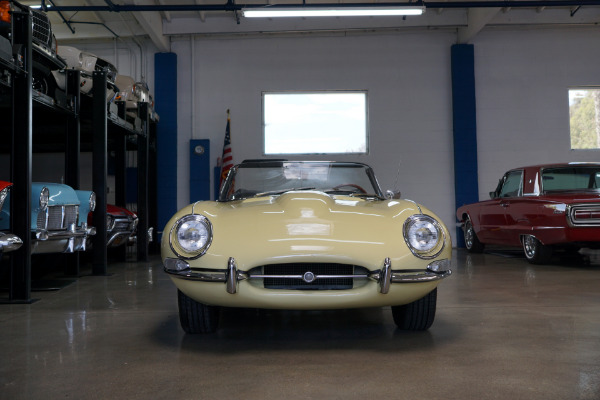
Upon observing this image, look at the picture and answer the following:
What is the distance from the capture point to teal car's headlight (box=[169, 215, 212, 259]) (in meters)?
2.61

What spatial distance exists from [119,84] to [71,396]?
22.9 feet

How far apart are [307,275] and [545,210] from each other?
186 inches

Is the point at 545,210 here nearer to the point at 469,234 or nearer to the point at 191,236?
the point at 469,234

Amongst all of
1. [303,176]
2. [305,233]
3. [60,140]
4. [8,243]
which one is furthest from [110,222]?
[305,233]

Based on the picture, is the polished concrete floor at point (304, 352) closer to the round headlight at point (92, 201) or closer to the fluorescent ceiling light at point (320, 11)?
the round headlight at point (92, 201)

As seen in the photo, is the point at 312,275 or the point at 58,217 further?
the point at 58,217

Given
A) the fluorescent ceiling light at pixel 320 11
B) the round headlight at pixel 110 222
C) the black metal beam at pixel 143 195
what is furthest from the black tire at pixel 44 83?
the fluorescent ceiling light at pixel 320 11

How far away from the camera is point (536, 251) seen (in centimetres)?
659

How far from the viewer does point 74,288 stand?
4.89 m

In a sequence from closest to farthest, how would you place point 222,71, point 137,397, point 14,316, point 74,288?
point 137,397 → point 14,316 → point 74,288 → point 222,71

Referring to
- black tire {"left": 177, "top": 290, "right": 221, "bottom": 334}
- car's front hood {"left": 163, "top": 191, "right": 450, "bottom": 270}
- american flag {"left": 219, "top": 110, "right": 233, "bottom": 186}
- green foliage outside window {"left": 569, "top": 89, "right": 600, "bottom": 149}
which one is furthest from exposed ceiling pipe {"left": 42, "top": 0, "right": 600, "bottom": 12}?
black tire {"left": 177, "top": 290, "right": 221, "bottom": 334}

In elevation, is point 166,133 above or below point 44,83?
above

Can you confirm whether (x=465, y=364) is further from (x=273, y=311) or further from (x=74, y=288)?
(x=74, y=288)

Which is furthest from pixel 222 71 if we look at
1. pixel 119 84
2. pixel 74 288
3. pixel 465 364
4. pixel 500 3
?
pixel 465 364
